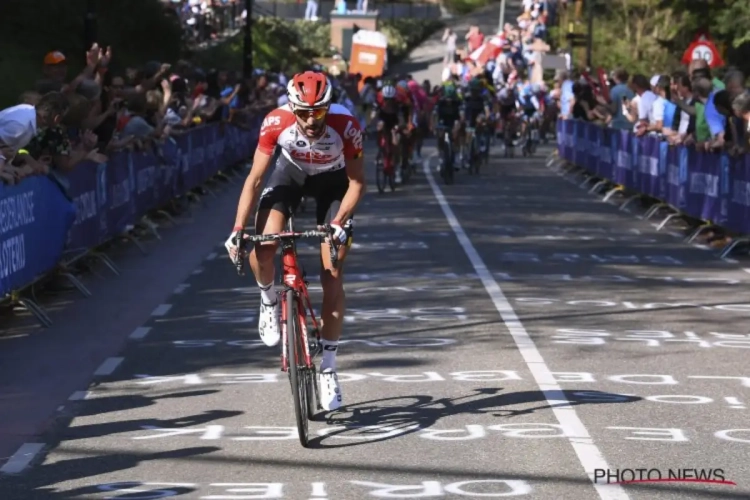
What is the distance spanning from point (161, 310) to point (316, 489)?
691 centimetres

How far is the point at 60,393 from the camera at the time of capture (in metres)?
10.4

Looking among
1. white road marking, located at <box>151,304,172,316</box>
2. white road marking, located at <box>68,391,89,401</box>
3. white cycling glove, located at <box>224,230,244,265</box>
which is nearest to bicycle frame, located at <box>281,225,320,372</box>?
white cycling glove, located at <box>224,230,244,265</box>

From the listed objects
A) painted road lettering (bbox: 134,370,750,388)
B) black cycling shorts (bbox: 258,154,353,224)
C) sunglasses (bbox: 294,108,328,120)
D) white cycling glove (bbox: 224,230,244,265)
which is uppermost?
sunglasses (bbox: 294,108,328,120)

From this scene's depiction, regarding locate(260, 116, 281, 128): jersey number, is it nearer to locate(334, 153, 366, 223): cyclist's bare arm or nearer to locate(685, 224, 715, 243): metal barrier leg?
locate(334, 153, 366, 223): cyclist's bare arm

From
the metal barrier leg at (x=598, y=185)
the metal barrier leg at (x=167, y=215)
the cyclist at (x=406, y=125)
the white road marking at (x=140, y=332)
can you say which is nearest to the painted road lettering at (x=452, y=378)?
the white road marking at (x=140, y=332)

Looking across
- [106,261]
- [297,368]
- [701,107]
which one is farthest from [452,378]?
[701,107]

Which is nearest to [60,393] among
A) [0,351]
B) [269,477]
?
[0,351]

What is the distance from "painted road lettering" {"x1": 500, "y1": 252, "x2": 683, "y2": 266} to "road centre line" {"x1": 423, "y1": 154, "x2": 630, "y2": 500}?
431mm

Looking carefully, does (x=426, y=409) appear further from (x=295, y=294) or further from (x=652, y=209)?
(x=652, y=209)

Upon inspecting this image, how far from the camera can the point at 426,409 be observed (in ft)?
31.8

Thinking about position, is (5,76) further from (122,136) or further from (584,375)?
(584,375)

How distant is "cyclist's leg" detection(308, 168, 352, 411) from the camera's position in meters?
9.30

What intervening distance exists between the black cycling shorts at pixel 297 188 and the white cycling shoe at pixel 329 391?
858 millimetres

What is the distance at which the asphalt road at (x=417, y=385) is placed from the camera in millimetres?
7980
